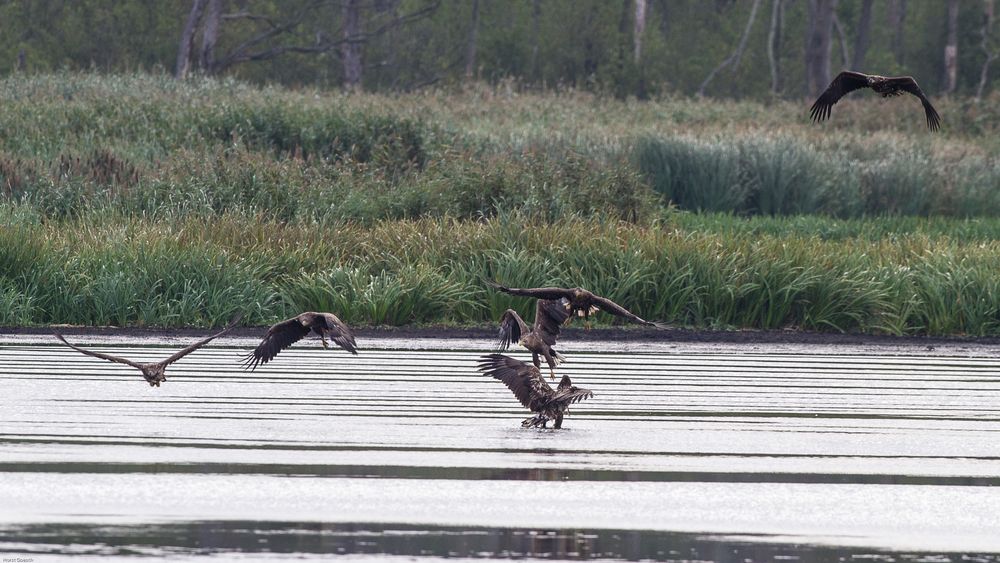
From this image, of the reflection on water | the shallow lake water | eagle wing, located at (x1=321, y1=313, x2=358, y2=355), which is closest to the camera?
the reflection on water

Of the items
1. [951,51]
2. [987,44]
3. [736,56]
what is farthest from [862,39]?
[951,51]

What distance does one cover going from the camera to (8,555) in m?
5.96

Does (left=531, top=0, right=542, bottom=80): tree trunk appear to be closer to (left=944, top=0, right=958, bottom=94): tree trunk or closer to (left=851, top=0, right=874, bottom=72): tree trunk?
(left=851, top=0, right=874, bottom=72): tree trunk

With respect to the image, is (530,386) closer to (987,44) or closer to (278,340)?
(278,340)

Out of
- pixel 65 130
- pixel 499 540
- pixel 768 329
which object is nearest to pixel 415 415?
pixel 499 540

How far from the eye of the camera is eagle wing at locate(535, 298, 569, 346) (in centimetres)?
930

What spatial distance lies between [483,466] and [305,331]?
5.82 ft

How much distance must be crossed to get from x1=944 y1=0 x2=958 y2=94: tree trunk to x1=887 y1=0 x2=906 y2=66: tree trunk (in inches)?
572

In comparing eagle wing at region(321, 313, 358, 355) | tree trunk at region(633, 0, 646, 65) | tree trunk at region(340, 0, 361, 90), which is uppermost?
tree trunk at region(633, 0, 646, 65)

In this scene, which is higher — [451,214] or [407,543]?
[407,543]

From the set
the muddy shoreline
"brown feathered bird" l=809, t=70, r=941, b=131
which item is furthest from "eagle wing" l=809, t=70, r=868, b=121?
the muddy shoreline

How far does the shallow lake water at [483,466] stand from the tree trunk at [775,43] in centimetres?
5824

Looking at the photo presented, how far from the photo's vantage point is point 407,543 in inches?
249

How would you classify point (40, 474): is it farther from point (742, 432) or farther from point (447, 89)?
point (447, 89)
